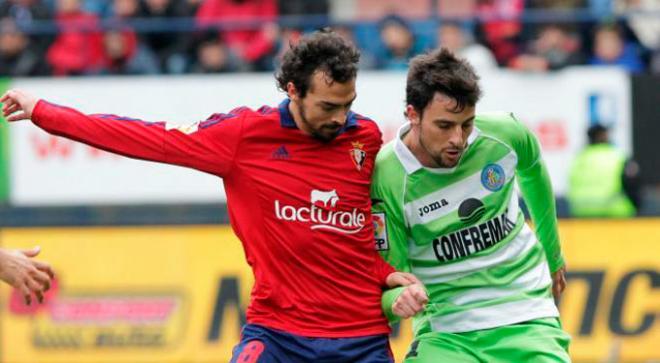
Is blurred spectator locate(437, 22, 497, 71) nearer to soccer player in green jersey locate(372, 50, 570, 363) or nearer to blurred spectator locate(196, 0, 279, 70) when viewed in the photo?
blurred spectator locate(196, 0, 279, 70)

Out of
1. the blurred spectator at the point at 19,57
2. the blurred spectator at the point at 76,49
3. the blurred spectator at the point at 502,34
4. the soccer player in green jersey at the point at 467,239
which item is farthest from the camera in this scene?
the blurred spectator at the point at 76,49

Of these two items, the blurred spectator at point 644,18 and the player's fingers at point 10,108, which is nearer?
the player's fingers at point 10,108

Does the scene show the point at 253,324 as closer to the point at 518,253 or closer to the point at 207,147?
Result: the point at 207,147

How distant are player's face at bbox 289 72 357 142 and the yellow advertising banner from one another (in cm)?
629

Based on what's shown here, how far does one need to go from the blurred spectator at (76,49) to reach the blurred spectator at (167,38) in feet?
1.74

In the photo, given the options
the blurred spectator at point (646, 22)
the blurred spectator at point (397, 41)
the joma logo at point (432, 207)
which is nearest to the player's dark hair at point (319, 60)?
the joma logo at point (432, 207)

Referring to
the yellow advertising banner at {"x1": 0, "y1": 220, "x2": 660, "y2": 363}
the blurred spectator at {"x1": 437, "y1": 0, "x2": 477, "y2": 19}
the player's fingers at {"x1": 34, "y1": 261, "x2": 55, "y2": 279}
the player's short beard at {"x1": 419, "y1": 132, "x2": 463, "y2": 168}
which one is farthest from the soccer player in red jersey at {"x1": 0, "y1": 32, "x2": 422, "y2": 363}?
the blurred spectator at {"x1": 437, "y1": 0, "x2": 477, "y2": 19}

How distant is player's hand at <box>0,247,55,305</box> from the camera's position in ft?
21.1

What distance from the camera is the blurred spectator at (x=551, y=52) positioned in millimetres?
14672

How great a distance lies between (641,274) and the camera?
1244 centimetres

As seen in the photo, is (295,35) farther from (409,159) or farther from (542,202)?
(409,159)

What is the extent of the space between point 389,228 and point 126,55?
9100mm

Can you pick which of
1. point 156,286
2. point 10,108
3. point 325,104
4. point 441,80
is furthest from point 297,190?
point 156,286

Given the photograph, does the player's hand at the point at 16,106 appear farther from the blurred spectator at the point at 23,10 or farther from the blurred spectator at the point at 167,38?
the blurred spectator at the point at 23,10
